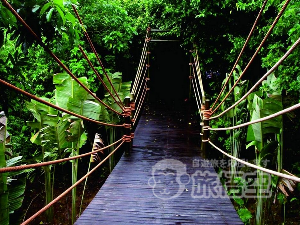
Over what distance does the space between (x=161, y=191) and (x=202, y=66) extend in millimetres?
3478

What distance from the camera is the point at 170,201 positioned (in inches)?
102

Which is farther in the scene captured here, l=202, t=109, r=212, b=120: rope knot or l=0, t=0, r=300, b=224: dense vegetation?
l=202, t=109, r=212, b=120: rope knot

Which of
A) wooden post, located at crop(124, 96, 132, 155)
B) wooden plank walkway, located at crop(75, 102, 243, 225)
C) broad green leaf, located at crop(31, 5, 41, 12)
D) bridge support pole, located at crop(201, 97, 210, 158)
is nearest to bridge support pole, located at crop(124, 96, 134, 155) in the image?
wooden post, located at crop(124, 96, 132, 155)

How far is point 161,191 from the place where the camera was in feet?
9.12

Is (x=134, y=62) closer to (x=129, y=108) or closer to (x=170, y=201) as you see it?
(x=129, y=108)

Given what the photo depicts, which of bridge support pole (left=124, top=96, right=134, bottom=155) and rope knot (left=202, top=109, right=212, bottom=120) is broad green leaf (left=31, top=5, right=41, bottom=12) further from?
rope knot (left=202, top=109, right=212, bottom=120)

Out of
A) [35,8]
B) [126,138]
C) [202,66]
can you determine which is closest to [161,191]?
[126,138]

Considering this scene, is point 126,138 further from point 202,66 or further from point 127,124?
point 202,66

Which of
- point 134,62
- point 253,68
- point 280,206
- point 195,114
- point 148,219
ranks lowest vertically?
point 280,206

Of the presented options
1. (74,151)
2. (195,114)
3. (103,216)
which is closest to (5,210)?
(103,216)

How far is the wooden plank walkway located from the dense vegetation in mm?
662

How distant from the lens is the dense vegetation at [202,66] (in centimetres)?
285

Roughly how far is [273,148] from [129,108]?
1.77 metres

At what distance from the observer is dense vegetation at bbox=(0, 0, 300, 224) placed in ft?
9.34
